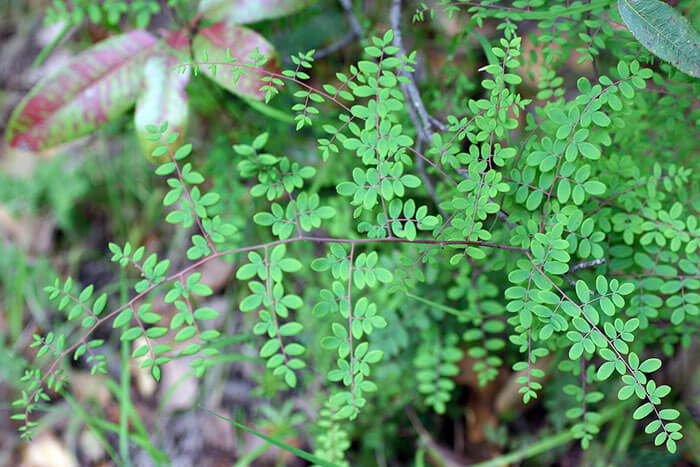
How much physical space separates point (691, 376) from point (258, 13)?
1.53 m

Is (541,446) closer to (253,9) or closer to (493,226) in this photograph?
(493,226)

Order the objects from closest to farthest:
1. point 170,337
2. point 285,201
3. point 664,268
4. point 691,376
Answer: point 664,268 → point 691,376 → point 285,201 → point 170,337

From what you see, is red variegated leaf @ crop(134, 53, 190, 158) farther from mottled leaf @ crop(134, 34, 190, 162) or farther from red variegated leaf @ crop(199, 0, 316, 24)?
red variegated leaf @ crop(199, 0, 316, 24)

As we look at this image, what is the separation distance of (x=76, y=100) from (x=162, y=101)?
0.23 metres

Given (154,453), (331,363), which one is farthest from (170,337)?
(331,363)

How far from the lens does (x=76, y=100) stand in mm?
1312

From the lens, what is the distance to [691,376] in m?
1.45

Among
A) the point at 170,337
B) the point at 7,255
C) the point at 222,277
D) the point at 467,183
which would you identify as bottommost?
the point at 170,337

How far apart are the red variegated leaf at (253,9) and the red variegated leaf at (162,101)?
18 cm

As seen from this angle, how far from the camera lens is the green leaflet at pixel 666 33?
90 centimetres

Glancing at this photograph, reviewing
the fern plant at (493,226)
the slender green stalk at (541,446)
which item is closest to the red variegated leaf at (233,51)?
the fern plant at (493,226)

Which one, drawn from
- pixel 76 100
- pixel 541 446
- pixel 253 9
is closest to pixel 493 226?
pixel 541 446

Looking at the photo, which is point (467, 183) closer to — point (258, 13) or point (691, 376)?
point (258, 13)

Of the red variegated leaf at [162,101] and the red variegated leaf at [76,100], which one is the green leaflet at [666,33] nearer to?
the red variegated leaf at [162,101]
